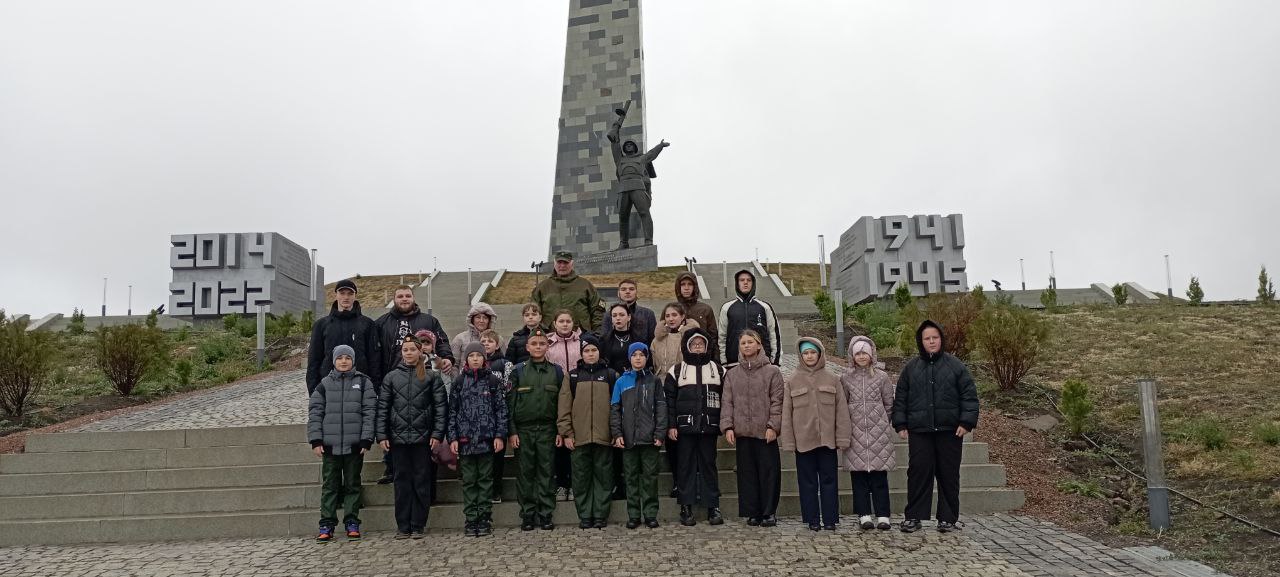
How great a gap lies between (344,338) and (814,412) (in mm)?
3471

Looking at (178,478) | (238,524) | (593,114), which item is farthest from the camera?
(593,114)

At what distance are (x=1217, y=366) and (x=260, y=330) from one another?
528 inches

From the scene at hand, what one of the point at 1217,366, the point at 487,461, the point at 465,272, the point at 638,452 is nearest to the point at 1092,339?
the point at 1217,366

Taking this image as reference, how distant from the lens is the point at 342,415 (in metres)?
5.96

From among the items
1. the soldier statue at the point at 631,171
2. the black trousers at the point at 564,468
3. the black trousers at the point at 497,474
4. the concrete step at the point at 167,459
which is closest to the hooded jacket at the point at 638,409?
the black trousers at the point at 564,468

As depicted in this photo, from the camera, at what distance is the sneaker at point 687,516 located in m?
6.07

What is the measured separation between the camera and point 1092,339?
12914mm

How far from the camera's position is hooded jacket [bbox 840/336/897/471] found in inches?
232

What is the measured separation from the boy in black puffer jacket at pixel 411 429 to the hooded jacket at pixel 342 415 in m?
0.09

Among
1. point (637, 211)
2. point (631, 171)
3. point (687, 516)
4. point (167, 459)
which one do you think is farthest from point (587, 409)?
point (637, 211)

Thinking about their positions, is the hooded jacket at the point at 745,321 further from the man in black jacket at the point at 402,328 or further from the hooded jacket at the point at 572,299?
the man in black jacket at the point at 402,328

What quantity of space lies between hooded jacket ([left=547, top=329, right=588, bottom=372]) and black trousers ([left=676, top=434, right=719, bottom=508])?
1045 millimetres

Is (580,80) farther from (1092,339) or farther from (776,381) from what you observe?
(776,381)

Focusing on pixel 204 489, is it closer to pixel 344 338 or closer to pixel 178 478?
pixel 178 478
